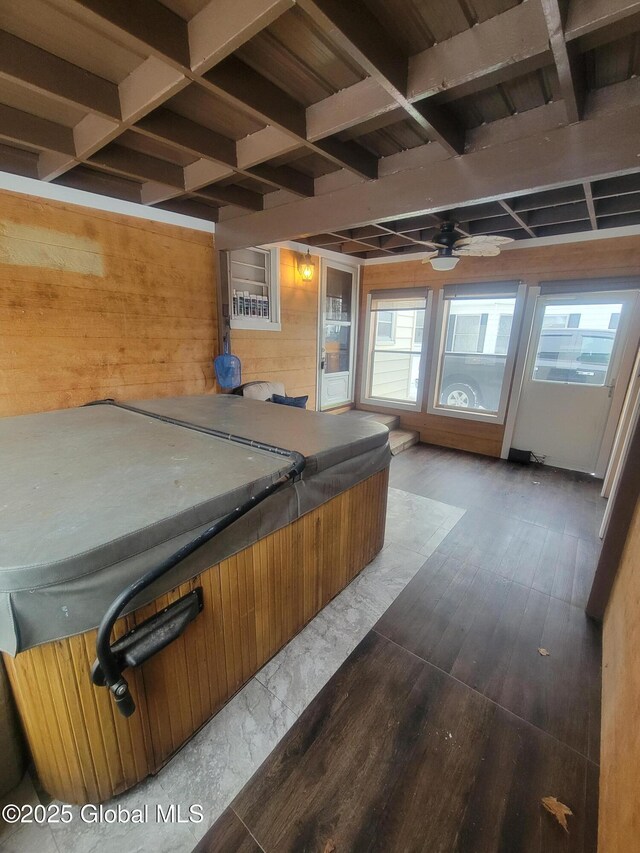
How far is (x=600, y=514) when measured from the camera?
316 cm

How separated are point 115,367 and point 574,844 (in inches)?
142

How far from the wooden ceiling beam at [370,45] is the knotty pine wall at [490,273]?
9.66ft

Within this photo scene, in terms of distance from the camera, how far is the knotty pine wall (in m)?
3.55

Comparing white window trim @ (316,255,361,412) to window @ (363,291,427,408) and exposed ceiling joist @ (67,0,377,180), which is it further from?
exposed ceiling joist @ (67,0,377,180)

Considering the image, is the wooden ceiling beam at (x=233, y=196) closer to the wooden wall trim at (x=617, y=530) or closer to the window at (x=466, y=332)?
the window at (x=466, y=332)

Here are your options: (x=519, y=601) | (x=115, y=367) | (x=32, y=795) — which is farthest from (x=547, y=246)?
(x=32, y=795)

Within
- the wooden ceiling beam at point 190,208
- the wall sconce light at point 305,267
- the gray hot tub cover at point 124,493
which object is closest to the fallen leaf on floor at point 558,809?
the gray hot tub cover at point 124,493

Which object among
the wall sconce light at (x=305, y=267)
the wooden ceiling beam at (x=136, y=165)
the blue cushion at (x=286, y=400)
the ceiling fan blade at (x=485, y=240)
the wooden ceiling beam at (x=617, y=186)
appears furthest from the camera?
the wall sconce light at (x=305, y=267)

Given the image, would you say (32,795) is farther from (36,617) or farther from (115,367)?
(115,367)

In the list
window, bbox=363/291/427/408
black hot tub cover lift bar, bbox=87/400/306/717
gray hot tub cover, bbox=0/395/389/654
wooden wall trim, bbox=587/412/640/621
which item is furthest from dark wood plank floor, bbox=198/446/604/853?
window, bbox=363/291/427/408

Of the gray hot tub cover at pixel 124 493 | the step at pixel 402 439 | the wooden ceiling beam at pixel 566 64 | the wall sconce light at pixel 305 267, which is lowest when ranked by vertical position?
the step at pixel 402 439

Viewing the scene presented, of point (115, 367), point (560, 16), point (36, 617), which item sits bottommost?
point (36, 617)

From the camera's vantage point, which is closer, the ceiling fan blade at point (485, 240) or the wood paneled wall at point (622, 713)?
the wood paneled wall at point (622, 713)

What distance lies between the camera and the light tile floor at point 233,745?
1051 millimetres
